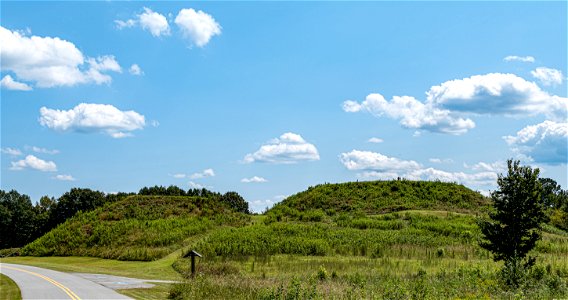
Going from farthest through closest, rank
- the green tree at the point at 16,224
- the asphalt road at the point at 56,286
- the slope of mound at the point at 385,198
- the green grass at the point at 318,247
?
the green tree at the point at 16,224, the slope of mound at the point at 385,198, the asphalt road at the point at 56,286, the green grass at the point at 318,247

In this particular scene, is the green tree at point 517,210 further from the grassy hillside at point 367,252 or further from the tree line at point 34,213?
the tree line at point 34,213

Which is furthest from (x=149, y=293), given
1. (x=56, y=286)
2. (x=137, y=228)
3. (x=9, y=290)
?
(x=137, y=228)

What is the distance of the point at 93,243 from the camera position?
49188 millimetres

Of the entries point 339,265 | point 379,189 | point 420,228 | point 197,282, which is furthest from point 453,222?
point 197,282

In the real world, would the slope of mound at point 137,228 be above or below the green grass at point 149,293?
above

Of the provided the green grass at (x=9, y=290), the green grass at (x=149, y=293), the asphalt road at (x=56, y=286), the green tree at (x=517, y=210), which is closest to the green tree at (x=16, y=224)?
the asphalt road at (x=56, y=286)

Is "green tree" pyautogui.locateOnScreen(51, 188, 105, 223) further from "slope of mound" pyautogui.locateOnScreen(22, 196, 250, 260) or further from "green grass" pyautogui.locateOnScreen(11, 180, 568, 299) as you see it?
"green grass" pyautogui.locateOnScreen(11, 180, 568, 299)

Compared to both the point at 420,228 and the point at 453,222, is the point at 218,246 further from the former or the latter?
the point at 453,222

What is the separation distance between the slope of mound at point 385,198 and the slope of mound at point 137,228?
9976 mm

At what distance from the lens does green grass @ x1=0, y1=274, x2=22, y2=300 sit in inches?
939

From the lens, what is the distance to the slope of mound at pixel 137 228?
45281mm

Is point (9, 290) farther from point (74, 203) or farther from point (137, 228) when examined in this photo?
point (74, 203)

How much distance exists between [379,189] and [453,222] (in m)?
17.3

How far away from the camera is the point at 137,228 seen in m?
50.5
